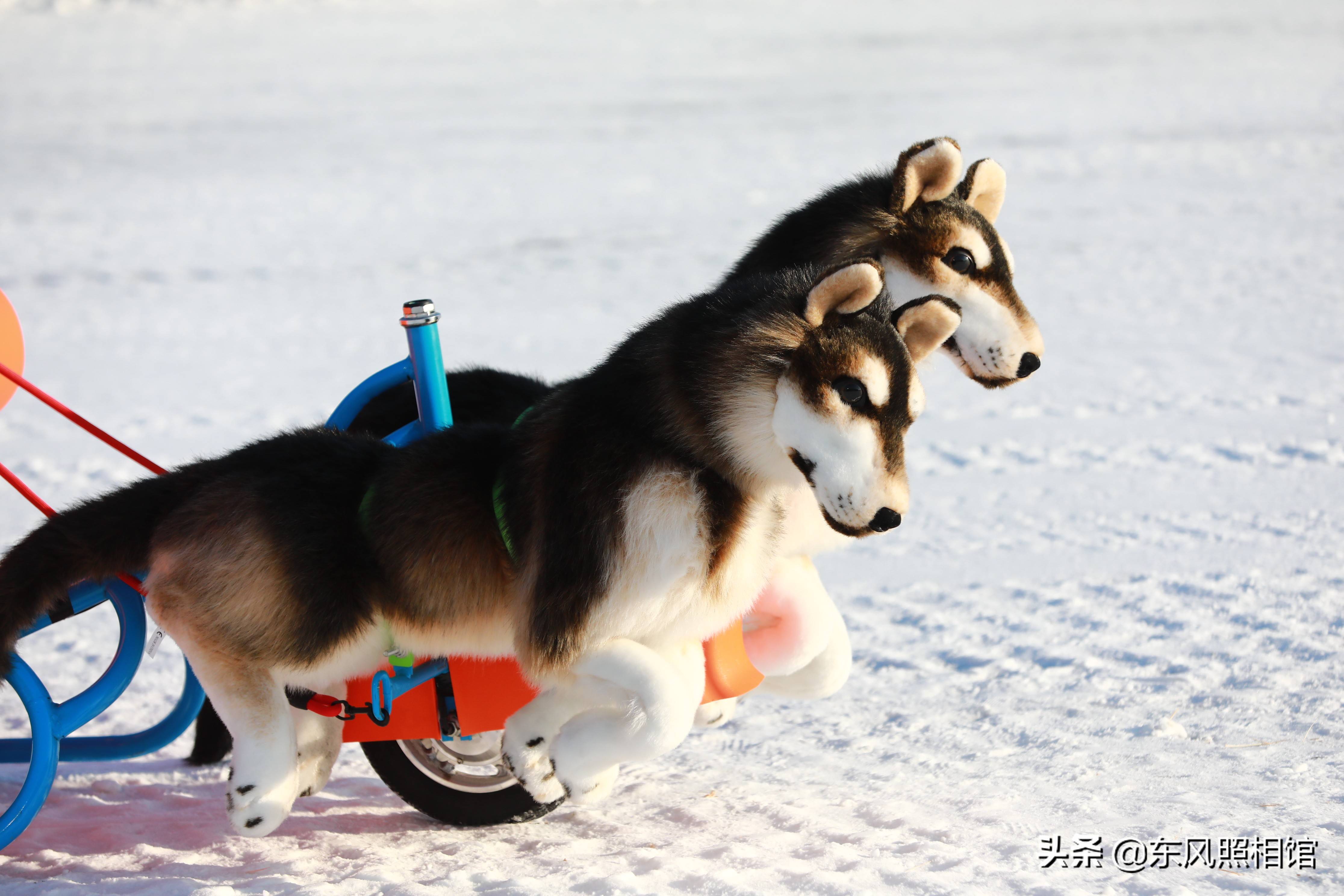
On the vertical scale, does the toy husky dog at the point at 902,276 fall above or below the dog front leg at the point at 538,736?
above

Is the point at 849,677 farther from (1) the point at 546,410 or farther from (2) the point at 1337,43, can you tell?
(2) the point at 1337,43

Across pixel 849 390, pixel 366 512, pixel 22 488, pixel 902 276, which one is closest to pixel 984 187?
pixel 902 276

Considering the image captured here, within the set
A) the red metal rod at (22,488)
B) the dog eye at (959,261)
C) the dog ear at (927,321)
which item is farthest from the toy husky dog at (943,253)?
the red metal rod at (22,488)

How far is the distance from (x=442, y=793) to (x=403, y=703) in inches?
13.4

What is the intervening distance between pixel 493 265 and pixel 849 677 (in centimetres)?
590

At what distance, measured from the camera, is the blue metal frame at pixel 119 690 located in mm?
2504

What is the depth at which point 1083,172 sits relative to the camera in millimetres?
10633

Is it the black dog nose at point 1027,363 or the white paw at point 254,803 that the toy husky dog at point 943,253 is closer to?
the black dog nose at point 1027,363

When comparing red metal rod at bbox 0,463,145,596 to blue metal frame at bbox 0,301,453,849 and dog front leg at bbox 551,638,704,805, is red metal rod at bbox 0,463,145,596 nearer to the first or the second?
blue metal frame at bbox 0,301,453,849

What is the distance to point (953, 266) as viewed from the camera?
2.55 m

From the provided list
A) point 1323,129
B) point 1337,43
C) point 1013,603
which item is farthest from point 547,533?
point 1337,43

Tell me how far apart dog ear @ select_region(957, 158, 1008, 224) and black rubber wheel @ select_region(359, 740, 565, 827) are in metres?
1.72

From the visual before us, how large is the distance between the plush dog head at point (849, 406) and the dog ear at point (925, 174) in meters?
0.56

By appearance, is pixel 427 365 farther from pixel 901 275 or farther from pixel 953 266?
pixel 953 266
